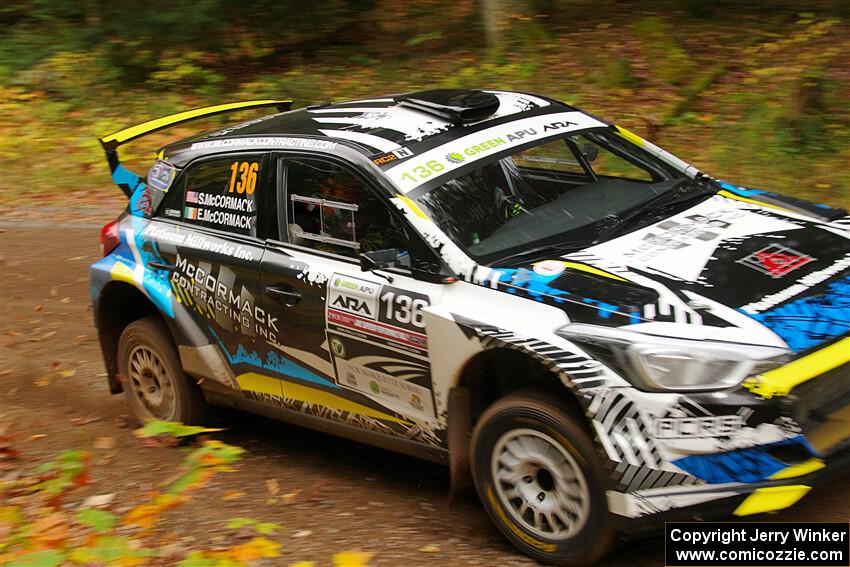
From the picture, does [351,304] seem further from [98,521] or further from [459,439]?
[98,521]

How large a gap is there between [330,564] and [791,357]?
2.05 m

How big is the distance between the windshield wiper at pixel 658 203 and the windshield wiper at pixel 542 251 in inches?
4.1

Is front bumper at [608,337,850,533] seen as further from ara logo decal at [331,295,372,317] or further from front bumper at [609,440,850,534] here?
ara logo decal at [331,295,372,317]

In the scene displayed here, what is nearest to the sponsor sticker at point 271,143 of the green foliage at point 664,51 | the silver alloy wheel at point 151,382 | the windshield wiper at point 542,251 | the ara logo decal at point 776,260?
the windshield wiper at point 542,251

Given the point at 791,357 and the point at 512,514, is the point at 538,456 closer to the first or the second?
the point at 512,514

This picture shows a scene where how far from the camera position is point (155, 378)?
654 cm

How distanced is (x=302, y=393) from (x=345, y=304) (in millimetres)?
691

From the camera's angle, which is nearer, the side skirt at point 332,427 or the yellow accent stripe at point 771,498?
the yellow accent stripe at point 771,498

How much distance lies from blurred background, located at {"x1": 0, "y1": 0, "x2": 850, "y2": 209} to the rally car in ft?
14.2

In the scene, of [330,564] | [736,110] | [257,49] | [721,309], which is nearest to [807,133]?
[736,110]

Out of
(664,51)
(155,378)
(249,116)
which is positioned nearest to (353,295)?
(155,378)

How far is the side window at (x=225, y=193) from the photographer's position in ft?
18.7

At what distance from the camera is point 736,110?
406 inches

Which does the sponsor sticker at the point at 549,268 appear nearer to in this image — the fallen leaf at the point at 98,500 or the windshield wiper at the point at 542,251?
the windshield wiper at the point at 542,251
